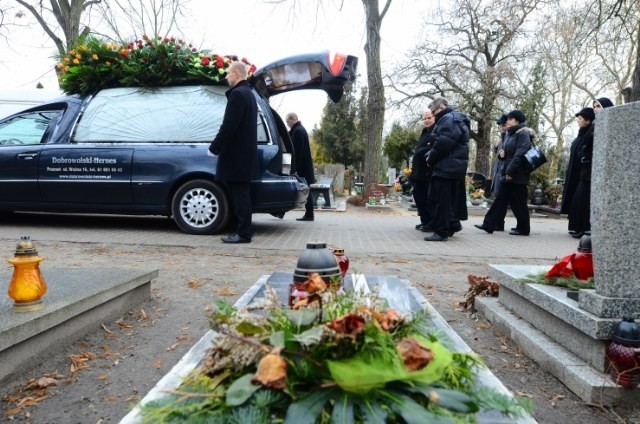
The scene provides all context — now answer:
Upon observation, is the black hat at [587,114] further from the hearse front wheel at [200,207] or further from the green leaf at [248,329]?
the green leaf at [248,329]

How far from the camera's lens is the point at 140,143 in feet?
22.8

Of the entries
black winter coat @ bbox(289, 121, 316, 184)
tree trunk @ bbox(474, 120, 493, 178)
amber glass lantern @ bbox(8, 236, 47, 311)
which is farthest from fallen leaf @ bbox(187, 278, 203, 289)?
tree trunk @ bbox(474, 120, 493, 178)

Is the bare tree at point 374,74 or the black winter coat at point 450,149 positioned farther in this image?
the bare tree at point 374,74

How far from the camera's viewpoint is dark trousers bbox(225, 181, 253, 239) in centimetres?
614

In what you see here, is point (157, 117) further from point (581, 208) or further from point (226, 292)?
point (581, 208)

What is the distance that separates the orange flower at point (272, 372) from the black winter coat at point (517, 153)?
753 centimetres

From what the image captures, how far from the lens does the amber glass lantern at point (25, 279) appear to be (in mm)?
2383

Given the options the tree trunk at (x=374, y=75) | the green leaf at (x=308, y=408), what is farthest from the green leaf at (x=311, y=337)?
the tree trunk at (x=374, y=75)

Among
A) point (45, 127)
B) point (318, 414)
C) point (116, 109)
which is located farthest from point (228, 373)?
point (45, 127)

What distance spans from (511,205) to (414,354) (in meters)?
7.84

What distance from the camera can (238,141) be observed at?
238 inches

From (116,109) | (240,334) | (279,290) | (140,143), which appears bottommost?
(279,290)

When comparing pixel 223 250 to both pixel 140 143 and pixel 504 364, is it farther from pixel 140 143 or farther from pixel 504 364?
pixel 504 364

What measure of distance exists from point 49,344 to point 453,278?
11.8ft
